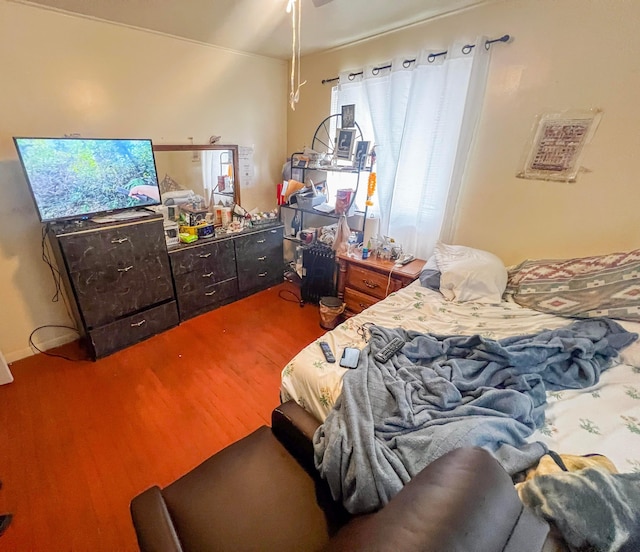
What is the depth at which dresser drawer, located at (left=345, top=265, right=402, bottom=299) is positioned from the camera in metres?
2.23

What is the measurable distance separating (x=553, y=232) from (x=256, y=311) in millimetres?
2360

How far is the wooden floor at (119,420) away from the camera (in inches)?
49.8

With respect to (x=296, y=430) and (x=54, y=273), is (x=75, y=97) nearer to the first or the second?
(x=54, y=273)

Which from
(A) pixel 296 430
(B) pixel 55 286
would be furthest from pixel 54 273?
(A) pixel 296 430

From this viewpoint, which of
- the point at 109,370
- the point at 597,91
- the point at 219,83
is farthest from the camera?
the point at 219,83

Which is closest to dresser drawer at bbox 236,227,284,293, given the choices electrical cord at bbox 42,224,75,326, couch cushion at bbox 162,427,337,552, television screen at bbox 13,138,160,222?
television screen at bbox 13,138,160,222

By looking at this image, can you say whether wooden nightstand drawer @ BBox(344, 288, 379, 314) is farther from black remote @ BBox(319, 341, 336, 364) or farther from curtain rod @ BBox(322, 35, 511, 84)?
curtain rod @ BBox(322, 35, 511, 84)

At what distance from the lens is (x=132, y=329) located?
225 cm

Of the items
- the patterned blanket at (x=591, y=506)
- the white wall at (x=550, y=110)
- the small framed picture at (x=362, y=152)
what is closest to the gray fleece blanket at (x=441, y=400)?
the patterned blanket at (x=591, y=506)

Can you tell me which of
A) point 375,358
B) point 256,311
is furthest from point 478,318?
point 256,311

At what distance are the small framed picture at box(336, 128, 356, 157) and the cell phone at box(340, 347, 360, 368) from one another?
5.78 ft

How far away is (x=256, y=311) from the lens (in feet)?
9.24

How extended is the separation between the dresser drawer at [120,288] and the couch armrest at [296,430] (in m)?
1.66

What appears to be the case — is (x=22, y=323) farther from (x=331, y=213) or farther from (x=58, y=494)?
(x=331, y=213)
